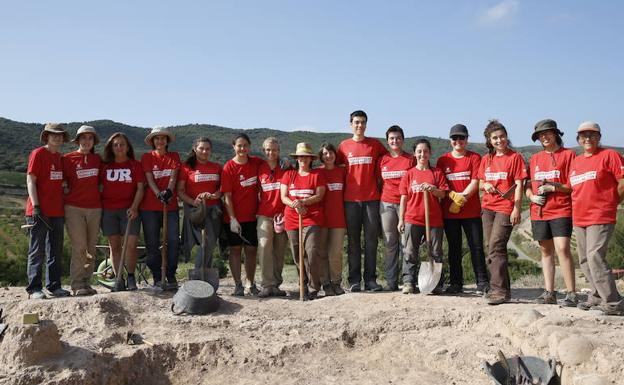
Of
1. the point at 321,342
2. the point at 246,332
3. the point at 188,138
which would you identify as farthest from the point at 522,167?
the point at 188,138

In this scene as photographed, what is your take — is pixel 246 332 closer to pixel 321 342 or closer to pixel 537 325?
pixel 321 342

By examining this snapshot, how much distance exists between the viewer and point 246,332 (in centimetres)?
635

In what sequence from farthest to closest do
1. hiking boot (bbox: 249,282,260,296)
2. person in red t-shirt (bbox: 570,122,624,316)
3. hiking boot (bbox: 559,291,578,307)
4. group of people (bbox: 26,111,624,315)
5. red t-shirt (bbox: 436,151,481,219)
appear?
hiking boot (bbox: 249,282,260,296) → red t-shirt (bbox: 436,151,481,219) → group of people (bbox: 26,111,624,315) → hiking boot (bbox: 559,291,578,307) → person in red t-shirt (bbox: 570,122,624,316)

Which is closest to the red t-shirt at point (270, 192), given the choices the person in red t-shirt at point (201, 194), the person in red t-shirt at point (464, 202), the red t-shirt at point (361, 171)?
the person in red t-shirt at point (201, 194)

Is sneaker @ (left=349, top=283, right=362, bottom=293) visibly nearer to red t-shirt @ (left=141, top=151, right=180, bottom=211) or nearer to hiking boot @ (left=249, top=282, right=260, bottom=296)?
hiking boot @ (left=249, top=282, right=260, bottom=296)

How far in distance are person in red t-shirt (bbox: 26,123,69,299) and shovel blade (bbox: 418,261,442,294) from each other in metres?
4.60

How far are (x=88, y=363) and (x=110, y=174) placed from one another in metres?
2.87

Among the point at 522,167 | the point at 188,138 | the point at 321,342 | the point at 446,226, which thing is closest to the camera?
the point at 321,342

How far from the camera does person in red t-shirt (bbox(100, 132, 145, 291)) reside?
7625mm

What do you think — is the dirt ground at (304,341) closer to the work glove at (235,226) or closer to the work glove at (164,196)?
the work glove at (235,226)

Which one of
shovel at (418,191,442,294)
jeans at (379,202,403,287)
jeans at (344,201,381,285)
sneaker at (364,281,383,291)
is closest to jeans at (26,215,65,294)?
jeans at (344,201,381,285)

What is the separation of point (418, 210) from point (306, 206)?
1.46 m

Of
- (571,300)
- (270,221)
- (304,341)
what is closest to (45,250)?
(270,221)

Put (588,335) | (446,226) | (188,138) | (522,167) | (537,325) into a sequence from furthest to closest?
(188,138) < (446,226) < (522,167) < (537,325) < (588,335)
